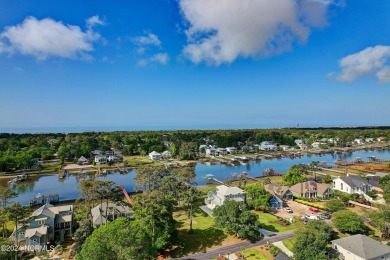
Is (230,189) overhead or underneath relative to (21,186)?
overhead

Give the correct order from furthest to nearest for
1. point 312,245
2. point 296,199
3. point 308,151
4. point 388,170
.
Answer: point 308,151
point 388,170
point 296,199
point 312,245

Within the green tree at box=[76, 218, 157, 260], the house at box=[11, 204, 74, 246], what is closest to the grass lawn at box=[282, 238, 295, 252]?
the green tree at box=[76, 218, 157, 260]

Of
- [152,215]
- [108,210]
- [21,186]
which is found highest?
[152,215]

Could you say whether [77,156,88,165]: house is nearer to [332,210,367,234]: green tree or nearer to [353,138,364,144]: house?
[332,210,367,234]: green tree

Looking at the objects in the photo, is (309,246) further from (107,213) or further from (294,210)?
(107,213)

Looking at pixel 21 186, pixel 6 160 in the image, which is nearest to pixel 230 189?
pixel 21 186

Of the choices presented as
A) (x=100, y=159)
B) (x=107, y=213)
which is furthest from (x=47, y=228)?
(x=100, y=159)

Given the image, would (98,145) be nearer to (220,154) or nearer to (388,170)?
(220,154)

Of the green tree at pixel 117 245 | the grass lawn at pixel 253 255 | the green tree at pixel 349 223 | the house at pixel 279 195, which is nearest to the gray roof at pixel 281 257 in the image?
the grass lawn at pixel 253 255
